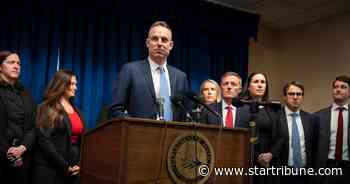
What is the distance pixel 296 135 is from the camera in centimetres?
343

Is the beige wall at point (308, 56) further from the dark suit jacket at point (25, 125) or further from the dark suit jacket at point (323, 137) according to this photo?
the dark suit jacket at point (25, 125)

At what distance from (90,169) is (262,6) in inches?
156

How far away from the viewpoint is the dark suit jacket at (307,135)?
336 cm

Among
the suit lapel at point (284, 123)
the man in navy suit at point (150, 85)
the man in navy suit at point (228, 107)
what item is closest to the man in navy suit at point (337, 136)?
the suit lapel at point (284, 123)

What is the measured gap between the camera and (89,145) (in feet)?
6.98

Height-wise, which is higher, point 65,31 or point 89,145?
point 65,31

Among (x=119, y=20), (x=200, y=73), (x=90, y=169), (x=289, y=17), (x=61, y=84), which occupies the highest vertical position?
(x=289, y=17)

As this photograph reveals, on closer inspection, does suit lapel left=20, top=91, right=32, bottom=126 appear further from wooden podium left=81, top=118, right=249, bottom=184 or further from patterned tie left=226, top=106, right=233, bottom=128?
patterned tie left=226, top=106, right=233, bottom=128

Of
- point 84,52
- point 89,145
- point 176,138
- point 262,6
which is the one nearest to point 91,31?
point 84,52

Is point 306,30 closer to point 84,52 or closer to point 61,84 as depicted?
point 84,52

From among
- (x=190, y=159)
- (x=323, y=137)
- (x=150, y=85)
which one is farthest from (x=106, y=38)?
(x=190, y=159)

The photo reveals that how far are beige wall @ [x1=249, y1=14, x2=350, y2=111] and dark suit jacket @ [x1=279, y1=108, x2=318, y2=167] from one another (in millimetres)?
2064

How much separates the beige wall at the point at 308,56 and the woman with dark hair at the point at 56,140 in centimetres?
321

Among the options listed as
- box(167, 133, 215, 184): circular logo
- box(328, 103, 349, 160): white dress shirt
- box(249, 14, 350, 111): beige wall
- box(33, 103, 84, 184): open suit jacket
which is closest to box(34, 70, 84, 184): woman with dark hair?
box(33, 103, 84, 184): open suit jacket
